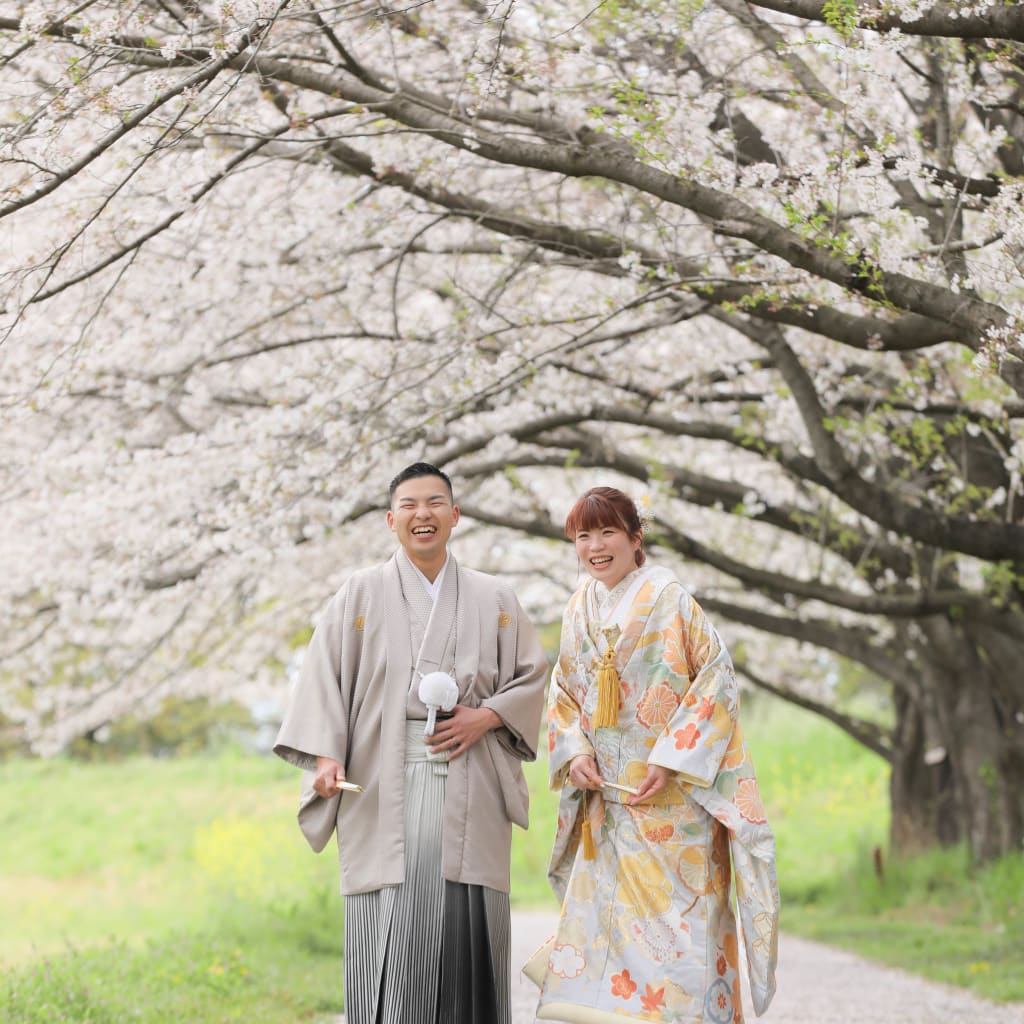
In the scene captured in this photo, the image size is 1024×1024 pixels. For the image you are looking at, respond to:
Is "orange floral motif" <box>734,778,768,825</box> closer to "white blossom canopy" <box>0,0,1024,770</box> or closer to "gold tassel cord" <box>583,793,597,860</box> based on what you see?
"gold tassel cord" <box>583,793,597,860</box>

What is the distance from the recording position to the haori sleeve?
3.83m

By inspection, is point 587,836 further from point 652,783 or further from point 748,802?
point 748,802

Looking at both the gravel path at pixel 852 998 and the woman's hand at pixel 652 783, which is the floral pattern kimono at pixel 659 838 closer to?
the woman's hand at pixel 652 783

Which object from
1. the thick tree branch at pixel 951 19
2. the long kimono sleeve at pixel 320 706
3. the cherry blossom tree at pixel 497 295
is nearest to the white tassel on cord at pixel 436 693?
the long kimono sleeve at pixel 320 706

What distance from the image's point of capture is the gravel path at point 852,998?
631 centimetres

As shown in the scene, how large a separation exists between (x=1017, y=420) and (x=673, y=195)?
316cm

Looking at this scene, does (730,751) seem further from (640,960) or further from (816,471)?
(816,471)

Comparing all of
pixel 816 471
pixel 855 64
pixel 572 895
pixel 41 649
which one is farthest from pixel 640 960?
pixel 41 649

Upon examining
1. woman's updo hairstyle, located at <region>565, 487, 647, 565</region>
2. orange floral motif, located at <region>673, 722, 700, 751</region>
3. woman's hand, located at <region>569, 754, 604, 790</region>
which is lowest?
woman's hand, located at <region>569, 754, 604, 790</region>

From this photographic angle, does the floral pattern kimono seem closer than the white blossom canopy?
Yes

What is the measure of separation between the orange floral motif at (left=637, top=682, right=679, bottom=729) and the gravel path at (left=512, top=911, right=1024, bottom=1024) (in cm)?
204

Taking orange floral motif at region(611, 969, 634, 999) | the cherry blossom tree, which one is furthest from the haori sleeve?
the cherry blossom tree

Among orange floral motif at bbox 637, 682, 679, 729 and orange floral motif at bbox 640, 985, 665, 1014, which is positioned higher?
orange floral motif at bbox 637, 682, 679, 729

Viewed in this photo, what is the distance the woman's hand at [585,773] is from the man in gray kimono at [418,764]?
0.13 metres
